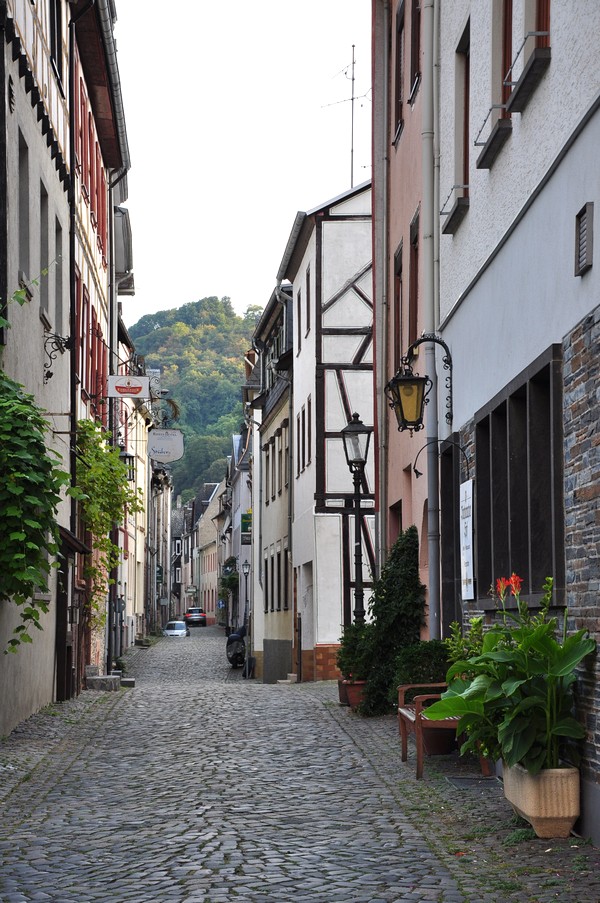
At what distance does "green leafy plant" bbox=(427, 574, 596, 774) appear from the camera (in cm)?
802

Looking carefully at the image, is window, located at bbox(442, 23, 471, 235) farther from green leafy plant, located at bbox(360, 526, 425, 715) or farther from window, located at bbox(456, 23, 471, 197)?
green leafy plant, located at bbox(360, 526, 425, 715)

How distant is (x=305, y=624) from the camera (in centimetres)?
3244

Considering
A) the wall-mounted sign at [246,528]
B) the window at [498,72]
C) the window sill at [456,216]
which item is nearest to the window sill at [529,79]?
the window at [498,72]

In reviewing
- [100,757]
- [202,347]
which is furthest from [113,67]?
[202,347]

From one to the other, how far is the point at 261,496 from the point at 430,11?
28920mm

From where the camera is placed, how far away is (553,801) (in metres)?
7.95

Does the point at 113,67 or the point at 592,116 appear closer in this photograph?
the point at 592,116

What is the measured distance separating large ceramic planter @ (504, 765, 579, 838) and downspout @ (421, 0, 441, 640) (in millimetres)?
6704

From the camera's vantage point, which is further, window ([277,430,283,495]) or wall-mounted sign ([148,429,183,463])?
window ([277,430,283,495])

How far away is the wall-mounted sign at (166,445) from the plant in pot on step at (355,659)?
762 inches

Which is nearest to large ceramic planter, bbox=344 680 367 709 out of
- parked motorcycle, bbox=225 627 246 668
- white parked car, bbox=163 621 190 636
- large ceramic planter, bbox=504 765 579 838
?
large ceramic planter, bbox=504 765 579 838

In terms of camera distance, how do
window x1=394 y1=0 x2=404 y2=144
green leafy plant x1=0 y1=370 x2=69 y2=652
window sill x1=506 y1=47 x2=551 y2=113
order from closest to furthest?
window sill x1=506 y1=47 x2=551 y2=113, green leafy plant x1=0 y1=370 x2=69 y2=652, window x1=394 y1=0 x2=404 y2=144

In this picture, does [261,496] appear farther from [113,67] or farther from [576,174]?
[576,174]

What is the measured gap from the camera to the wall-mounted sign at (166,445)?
36.9 meters
